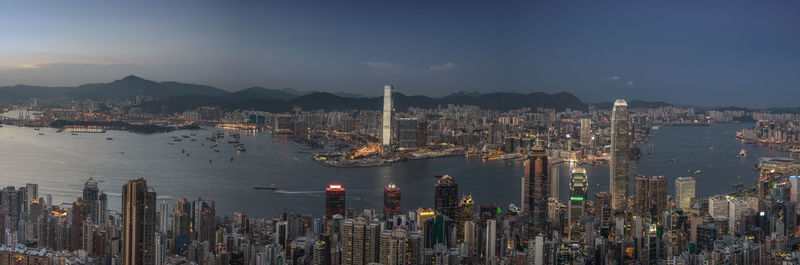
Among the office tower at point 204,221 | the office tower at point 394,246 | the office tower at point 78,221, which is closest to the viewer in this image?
the office tower at point 394,246

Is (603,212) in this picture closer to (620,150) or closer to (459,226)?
(459,226)

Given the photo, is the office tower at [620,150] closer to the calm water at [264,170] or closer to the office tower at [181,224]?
the calm water at [264,170]

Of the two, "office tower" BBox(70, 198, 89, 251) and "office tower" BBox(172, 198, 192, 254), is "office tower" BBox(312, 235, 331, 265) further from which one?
"office tower" BBox(70, 198, 89, 251)

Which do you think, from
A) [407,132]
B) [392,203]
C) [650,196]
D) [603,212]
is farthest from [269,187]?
[407,132]

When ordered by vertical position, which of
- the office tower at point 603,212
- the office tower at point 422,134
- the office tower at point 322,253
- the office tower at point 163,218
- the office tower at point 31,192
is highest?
the office tower at point 422,134

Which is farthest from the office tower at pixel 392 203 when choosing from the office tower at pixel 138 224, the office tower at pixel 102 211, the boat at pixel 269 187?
the office tower at pixel 102 211

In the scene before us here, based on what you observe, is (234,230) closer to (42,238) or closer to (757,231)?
(42,238)
